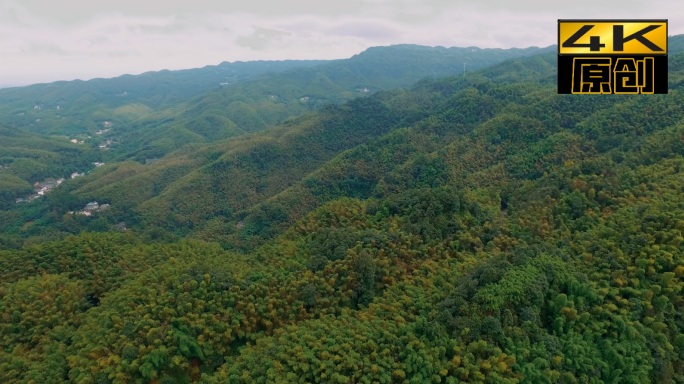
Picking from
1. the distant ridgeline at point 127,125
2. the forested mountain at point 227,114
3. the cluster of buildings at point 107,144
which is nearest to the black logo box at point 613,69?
the distant ridgeline at point 127,125

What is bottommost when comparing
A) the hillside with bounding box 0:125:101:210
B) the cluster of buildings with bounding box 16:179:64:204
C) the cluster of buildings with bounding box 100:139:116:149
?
the cluster of buildings with bounding box 16:179:64:204

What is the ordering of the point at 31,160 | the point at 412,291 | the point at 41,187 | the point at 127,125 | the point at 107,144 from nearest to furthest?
the point at 412,291
the point at 41,187
the point at 31,160
the point at 107,144
the point at 127,125

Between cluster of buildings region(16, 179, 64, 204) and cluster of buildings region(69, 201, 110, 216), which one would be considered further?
cluster of buildings region(16, 179, 64, 204)

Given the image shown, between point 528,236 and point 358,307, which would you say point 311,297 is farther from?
point 528,236

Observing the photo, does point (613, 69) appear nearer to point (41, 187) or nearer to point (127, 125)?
point (41, 187)

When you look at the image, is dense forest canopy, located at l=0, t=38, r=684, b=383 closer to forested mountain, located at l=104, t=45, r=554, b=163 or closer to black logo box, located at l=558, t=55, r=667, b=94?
black logo box, located at l=558, t=55, r=667, b=94

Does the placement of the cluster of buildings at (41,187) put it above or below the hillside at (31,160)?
below

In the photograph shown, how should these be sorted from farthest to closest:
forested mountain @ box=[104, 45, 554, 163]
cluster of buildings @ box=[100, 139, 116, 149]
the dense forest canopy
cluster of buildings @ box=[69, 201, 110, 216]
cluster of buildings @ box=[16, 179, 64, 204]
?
cluster of buildings @ box=[100, 139, 116, 149] < forested mountain @ box=[104, 45, 554, 163] < cluster of buildings @ box=[16, 179, 64, 204] < cluster of buildings @ box=[69, 201, 110, 216] < the dense forest canopy

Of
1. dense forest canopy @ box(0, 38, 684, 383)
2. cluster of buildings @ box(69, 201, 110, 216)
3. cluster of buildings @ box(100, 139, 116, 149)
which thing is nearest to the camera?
dense forest canopy @ box(0, 38, 684, 383)

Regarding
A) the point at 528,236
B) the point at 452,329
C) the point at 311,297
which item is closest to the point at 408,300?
the point at 452,329

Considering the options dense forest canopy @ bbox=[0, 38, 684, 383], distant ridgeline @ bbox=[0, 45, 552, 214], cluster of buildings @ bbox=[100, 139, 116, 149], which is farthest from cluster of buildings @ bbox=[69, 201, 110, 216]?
cluster of buildings @ bbox=[100, 139, 116, 149]

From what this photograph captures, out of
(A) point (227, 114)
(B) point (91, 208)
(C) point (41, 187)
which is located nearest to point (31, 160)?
(C) point (41, 187)

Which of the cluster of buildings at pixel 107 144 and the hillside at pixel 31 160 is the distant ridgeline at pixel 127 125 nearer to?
the hillside at pixel 31 160
